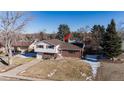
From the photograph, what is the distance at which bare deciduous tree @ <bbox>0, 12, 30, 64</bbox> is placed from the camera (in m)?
5.48

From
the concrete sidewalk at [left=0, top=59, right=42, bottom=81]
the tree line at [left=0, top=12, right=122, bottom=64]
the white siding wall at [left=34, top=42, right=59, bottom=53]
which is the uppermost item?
the tree line at [left=0, top=12, right=122, bottom=64]

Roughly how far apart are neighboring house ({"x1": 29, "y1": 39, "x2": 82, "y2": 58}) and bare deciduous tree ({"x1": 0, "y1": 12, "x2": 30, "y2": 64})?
60cm

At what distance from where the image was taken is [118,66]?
552cm

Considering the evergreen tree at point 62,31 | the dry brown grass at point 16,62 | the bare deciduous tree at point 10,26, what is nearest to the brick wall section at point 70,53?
the evergreen tree at point 62,31

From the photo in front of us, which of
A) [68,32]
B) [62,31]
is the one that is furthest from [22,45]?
[68,32]

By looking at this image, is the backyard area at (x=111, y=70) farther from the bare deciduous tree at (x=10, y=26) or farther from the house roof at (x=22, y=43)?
the bare deciduous tree at (x=10, y=26)

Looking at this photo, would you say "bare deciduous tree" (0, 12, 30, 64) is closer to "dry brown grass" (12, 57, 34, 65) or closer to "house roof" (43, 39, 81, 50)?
"dry brown grass" (12, 57, 34, 65)

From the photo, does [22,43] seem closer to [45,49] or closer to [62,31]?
[45,49]

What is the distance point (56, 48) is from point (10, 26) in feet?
4.71

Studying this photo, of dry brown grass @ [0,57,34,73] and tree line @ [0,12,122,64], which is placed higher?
tree line @ [0,12,122,64]

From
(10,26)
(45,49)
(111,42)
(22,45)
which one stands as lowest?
(45,49)

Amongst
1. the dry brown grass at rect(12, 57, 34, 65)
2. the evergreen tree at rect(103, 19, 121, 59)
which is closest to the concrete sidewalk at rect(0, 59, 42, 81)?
the dry brown grass at rect(12, 57, 34, 65)

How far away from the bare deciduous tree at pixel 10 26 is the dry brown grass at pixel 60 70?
946 millimetres

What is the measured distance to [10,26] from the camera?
5715 mm
